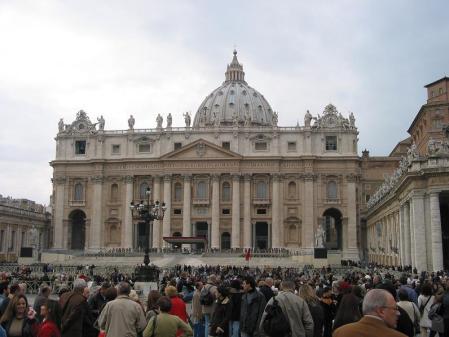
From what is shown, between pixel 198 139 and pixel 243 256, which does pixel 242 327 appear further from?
pixel 198 139

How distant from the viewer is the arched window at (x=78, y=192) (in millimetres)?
83688

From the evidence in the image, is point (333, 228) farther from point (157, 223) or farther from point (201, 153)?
point (157, 223)

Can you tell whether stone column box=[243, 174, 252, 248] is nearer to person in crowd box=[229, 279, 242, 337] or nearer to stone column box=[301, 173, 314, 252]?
stone column box=[301, 173, 314, 252]

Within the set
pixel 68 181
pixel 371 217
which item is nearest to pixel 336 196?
pixel 371 217

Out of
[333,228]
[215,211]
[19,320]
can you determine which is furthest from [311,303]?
[333,228]

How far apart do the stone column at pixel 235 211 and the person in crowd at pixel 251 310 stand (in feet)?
219

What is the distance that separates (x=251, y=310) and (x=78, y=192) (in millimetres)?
76313

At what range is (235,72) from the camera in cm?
12488

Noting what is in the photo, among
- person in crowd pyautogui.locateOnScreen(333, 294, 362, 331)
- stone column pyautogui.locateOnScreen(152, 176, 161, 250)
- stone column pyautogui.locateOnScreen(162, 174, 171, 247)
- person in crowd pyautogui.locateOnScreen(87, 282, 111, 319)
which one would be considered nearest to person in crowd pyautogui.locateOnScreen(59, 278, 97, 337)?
person in crowd pyautogui.locateOnScreen(87, 282, 111, 319)

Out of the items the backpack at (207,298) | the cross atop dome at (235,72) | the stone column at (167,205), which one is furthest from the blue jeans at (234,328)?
the cross atop dome at (235,72)

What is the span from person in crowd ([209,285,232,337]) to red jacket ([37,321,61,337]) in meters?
3.66

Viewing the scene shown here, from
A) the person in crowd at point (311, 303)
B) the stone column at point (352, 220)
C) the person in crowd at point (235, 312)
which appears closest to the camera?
the person in crowd at point (311, 303)

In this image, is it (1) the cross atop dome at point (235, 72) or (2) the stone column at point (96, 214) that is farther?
(1) the cross atop dome at point (235, 72)

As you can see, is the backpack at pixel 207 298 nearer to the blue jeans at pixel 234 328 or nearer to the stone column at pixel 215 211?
the blue jeans at pixel 234 328
